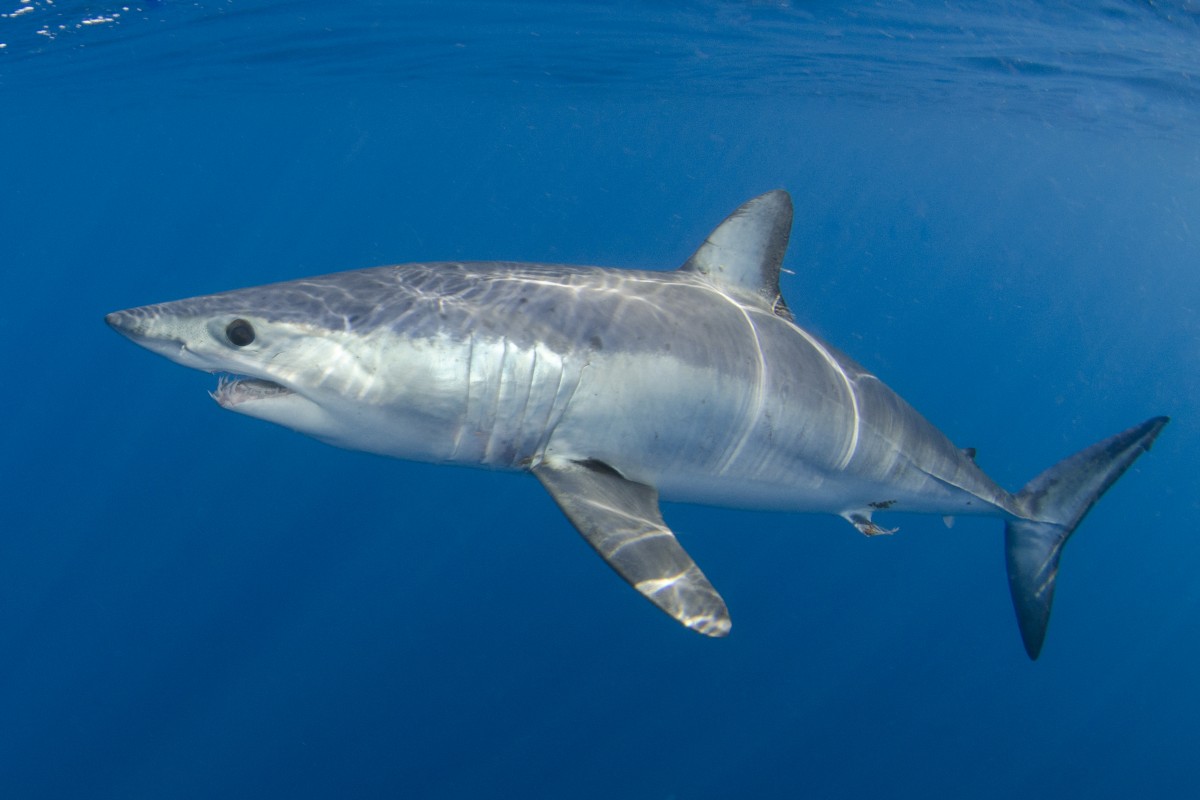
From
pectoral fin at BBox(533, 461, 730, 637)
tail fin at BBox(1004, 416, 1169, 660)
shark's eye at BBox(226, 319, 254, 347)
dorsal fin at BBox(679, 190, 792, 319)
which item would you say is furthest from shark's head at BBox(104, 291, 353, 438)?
tail fin at BBox(1004, 416, 1169, 660)

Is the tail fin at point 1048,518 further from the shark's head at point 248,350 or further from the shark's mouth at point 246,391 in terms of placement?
the shark's mouth at point 246,391

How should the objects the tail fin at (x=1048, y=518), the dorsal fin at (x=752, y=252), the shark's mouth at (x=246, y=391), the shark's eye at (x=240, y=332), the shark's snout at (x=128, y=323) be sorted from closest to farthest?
1. the shark's snout at (x=128, y=323)
2. the shark's eye at (x=240, y=332)
3. the shark's mouth at (x=246, y=391)
4. the dorsal fin at (x=752, y=252)
5. the tail fin at (x=1048, y=518)

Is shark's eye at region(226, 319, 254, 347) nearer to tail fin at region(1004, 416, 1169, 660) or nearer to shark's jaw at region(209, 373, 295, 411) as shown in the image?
shark's jaw at region(209, 373, 295, 411)

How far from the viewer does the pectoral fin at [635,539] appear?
320 cm

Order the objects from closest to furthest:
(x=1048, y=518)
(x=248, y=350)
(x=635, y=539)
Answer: (x=248, y=350) < (x=635, y=539) < (x=1048, y=518)

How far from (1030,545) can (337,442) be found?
5.34 m

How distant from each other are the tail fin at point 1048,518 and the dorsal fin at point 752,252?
9.06ft

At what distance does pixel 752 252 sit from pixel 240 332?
317 centimetres

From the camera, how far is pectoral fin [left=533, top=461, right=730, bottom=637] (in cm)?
320

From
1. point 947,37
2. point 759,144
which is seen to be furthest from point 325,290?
point 759,144

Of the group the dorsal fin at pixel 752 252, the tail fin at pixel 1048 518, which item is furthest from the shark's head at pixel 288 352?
the tail fin at pixel 1048 518

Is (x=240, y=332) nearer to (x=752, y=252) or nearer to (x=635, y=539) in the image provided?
(x=635, y=539)

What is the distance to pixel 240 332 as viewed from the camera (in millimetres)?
3119

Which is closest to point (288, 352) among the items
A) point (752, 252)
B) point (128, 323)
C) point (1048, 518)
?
point (128, 323)
